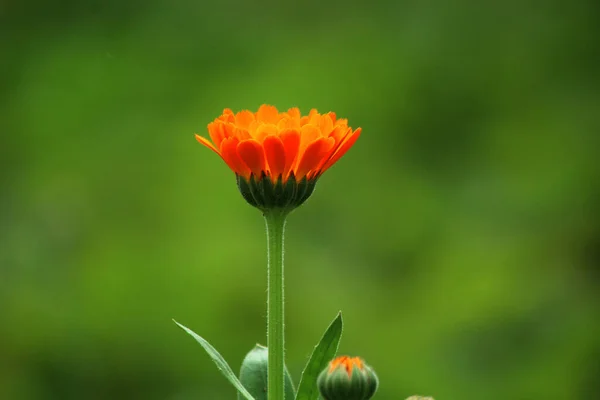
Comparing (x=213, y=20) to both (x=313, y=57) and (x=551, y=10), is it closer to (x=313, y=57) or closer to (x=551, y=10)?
(x=313, y=57)

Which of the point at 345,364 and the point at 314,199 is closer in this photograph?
the point at 345,364

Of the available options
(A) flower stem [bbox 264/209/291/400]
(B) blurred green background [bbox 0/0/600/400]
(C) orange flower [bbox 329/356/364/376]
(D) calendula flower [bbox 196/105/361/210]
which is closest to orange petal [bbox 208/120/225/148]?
(D) calendula flower [bbox 196/105/361/210]

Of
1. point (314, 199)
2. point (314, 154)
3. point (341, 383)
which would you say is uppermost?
point (314, 199)

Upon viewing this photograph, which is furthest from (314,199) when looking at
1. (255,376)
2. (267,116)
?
(267,116)

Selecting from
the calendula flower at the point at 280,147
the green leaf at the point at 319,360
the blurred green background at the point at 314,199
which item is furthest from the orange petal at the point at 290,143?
the blurred green background at the point at 314,199

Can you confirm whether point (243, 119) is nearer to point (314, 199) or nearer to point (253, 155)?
point (253, 155)

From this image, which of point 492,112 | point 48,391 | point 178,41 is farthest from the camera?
point 178,41

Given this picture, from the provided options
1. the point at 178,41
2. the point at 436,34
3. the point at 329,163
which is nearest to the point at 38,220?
the point at 178,41
